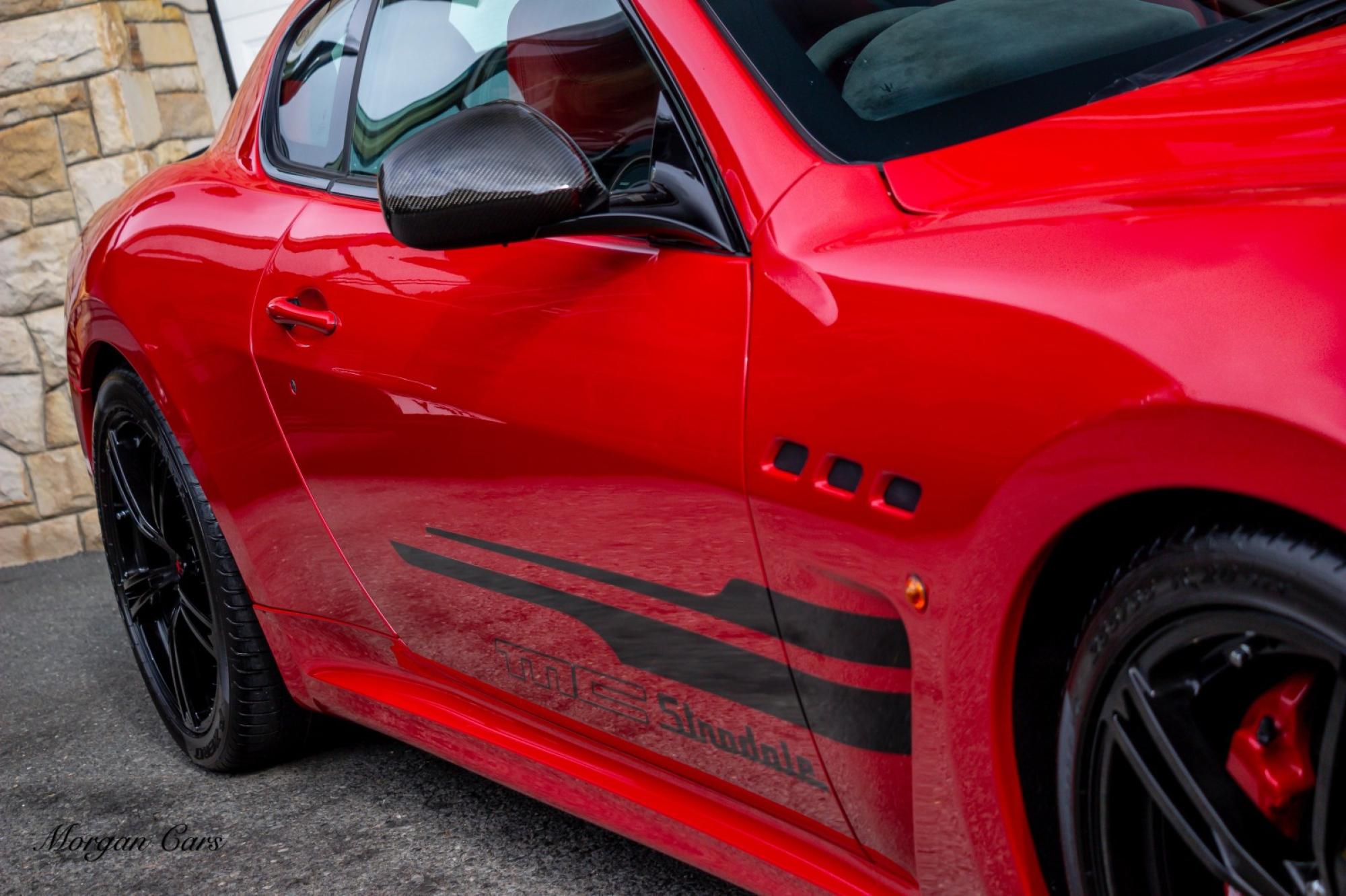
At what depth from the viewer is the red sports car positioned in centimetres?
106

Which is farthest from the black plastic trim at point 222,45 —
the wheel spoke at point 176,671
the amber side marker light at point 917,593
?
the amber side marker light at point 917,593

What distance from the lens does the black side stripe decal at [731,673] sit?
1375mm

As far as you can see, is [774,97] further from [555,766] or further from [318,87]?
[318,87]

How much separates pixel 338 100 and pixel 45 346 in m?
4.13

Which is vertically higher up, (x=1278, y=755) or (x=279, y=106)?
(x=279, y=106)

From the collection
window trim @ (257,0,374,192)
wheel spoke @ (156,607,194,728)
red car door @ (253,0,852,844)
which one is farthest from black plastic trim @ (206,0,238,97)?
red car door @ (253,0,852,844)

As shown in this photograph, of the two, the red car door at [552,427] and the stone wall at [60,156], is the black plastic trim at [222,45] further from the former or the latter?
the red car door at [552,427]

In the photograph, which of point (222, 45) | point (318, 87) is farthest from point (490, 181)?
point (222, 45)

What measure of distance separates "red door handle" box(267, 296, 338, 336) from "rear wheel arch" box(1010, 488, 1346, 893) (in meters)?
1.18

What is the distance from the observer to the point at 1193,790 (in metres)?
1.11

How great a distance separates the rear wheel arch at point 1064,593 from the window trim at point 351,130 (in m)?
0.48

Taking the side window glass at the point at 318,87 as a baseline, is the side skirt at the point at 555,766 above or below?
below

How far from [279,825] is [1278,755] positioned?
1.92 meters

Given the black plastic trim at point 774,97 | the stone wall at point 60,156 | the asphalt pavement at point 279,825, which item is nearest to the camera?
the black plastic trim at point 774,97
